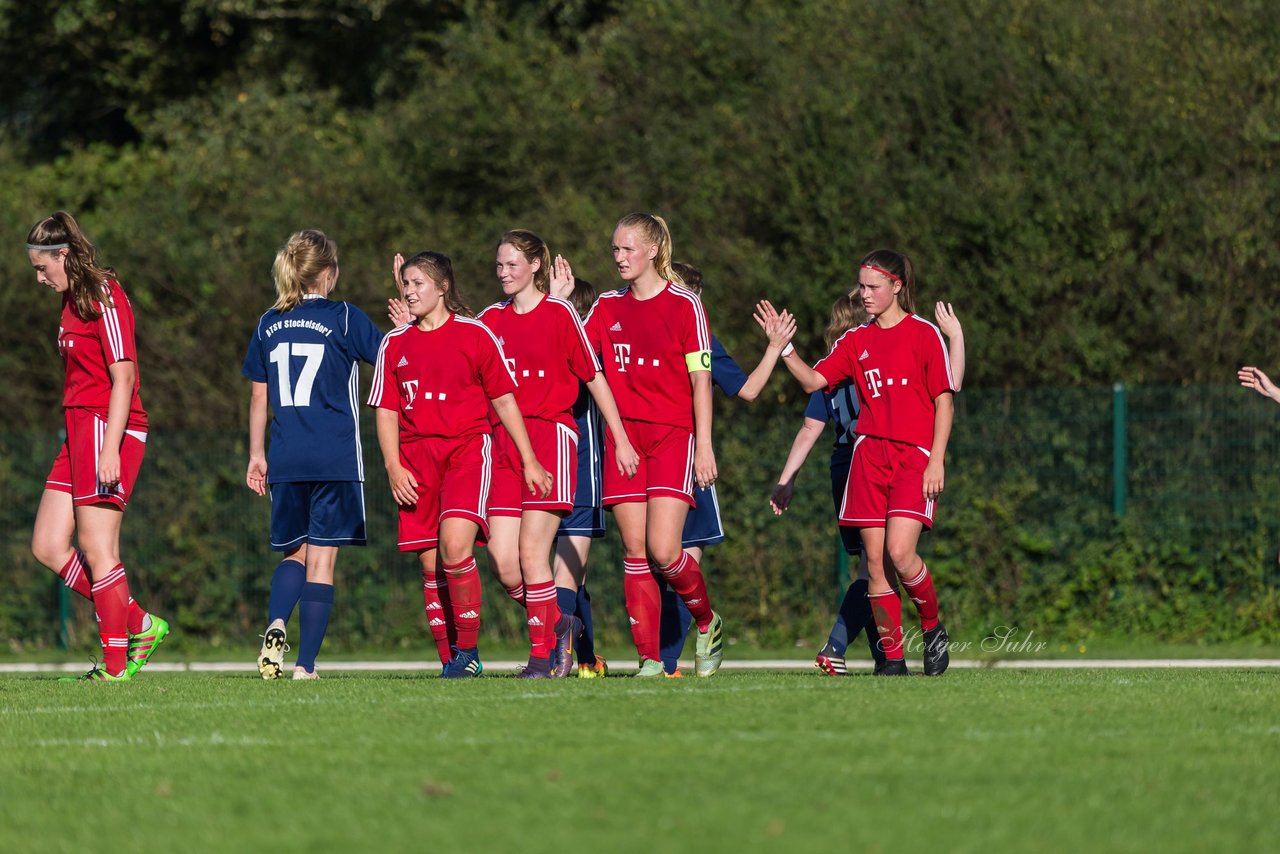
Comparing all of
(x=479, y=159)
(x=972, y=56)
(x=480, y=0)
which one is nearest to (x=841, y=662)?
(x=972, y=56)

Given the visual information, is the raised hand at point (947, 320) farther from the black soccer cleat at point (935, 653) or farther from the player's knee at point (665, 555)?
the player's knee at point (665, 555)

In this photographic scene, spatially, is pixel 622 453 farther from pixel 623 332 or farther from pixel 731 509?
pixel 731 509

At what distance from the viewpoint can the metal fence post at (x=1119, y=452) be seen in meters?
15.6

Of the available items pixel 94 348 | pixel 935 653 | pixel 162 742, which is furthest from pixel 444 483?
pixel 162 742

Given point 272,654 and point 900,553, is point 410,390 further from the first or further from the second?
point 900,553

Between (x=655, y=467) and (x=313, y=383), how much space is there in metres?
1.88

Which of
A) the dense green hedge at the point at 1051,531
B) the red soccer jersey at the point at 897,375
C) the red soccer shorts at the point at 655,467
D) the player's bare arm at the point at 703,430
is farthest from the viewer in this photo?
the dense green hedge at the point at 1051,531

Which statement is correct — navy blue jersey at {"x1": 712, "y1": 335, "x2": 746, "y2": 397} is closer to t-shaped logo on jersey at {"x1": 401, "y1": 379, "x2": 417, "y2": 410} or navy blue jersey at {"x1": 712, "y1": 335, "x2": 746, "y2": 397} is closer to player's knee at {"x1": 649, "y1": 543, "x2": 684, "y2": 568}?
player's knee at {"x1": 649, "y1": 543, "x2": 684, "y2": 568}

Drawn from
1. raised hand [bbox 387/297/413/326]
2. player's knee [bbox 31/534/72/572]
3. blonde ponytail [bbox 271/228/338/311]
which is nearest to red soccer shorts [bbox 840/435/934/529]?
raised hand [bbox 387/297/413/326]

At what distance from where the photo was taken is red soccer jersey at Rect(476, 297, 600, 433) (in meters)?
9.25

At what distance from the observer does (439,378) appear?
29.9 feet

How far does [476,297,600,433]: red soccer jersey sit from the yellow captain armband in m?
0.55

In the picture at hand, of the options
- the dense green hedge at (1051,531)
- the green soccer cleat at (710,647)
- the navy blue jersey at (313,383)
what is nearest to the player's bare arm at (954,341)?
the green soccer cleat at (710,647)

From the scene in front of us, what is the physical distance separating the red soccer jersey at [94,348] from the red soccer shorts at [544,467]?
72.5 inches
